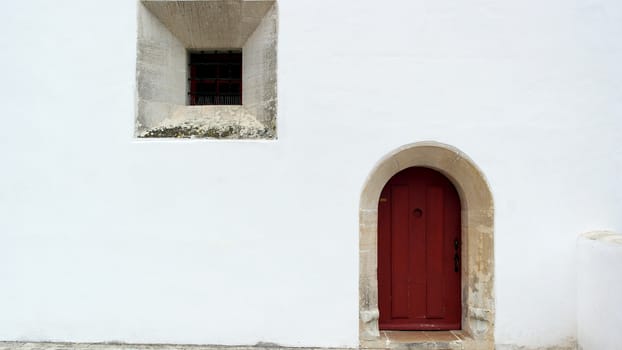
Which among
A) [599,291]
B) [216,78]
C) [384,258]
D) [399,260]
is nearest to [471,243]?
[399,260]

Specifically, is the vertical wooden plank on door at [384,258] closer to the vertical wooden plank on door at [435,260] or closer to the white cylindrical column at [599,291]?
the vertical wooden plank on door at [435,260]

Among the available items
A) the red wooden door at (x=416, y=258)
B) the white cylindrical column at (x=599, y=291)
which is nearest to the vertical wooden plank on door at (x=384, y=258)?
the red wooden door at (x=416, y=258)

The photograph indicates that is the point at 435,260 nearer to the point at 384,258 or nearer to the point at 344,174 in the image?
the point at 384,258

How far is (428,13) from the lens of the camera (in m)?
3.64

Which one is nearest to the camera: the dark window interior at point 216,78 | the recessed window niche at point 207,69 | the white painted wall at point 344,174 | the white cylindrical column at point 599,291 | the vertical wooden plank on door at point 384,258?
the white cylindrical column at point 599,291

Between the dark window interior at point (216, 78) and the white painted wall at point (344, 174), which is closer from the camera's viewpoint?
the white painted wall at point (344, 174)

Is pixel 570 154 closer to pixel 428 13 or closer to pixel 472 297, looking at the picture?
pixel 472 297

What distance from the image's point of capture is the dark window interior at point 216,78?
4223mm

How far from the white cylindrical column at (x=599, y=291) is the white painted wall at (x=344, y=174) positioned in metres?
0.10

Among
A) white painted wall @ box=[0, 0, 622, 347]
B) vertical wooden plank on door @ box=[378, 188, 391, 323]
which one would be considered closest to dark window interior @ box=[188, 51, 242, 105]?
white painted wall @ box=[0, 0, 622, 347]

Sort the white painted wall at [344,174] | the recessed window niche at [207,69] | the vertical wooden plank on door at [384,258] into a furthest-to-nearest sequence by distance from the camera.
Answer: the vertical wooden plank on door at [384,258] → the recessed window niche at [207,69] → the white painted wall at [344,174]

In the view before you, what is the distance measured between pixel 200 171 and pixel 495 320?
2.91m

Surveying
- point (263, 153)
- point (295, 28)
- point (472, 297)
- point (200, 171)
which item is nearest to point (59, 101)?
point (200, 171)

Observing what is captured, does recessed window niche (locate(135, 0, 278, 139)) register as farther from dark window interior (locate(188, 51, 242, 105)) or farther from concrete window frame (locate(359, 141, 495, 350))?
concrete window frame (locate(359, 141, 495, 350))
